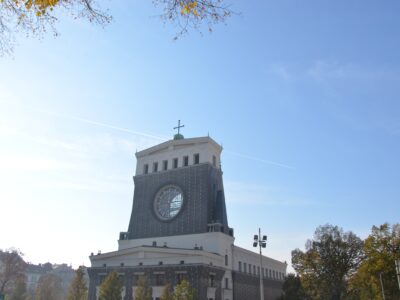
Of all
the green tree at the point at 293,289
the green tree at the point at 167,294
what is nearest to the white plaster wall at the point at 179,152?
the green tree at the point at 167,294

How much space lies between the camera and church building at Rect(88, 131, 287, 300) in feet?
185

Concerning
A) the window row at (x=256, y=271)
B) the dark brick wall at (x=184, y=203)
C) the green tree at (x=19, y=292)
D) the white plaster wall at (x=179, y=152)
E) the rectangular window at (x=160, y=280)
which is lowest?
the green tree at (x=19, y=292)

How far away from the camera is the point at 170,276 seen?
56000mm

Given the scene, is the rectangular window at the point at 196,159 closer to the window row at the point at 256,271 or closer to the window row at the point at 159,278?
the window row at the point at 256,271

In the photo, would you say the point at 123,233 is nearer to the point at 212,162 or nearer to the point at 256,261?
the point at 212,162

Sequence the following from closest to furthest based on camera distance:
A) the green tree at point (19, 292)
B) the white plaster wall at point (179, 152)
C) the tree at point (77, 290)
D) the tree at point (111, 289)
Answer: the tree at point (111, 289)
the tree at point (77, 290)
the white plaster wall at point (179, 152)
the green tree at point (19, 292)

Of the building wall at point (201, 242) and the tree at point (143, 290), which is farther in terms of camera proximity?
the building wall at point (201, 242)

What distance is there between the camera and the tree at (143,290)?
51.1m

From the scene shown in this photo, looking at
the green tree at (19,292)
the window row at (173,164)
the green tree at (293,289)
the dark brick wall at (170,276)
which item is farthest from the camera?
the green tree at (19,292)

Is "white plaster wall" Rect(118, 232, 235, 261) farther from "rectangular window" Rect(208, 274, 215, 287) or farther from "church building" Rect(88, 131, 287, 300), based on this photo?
"rectangular window" Rect(208, 274, 215, 287)

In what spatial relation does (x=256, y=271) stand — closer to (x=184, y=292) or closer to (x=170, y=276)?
(x=170, y=276)

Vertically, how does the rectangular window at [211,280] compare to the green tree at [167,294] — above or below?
above

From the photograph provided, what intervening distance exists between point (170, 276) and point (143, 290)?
5.24m

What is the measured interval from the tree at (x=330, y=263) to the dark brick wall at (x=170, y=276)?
13.0 m
